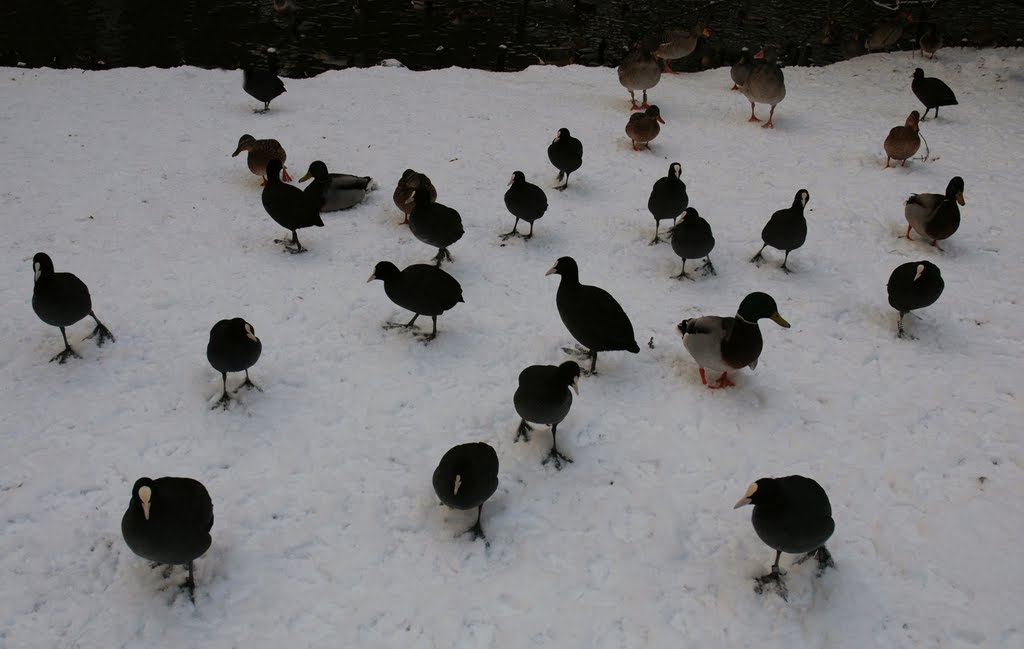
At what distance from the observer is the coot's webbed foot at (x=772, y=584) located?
459 centimetres

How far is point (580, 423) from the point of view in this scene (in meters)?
5.89

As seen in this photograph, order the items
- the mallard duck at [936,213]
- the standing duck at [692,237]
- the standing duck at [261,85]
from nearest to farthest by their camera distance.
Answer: the standing duck at [692,237] → the mallard duck at [936,213] → the standing duck at [261,85]

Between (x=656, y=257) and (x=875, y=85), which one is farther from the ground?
(x=875, y=85)

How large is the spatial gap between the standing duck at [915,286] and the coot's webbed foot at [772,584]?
3.37 m

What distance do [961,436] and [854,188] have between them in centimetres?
493

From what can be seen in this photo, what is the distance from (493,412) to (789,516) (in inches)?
93.2

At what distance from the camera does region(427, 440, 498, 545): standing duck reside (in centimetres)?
470

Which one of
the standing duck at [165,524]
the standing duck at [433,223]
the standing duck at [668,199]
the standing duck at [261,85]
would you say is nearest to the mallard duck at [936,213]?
the standing duck at [668,199]

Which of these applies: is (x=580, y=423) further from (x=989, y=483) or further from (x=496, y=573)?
(x=989, y=483)

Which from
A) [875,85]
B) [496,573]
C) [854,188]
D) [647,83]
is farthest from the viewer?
[875,85]

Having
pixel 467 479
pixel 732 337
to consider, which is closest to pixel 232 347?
pixel 467 479

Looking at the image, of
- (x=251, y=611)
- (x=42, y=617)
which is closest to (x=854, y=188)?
(x=251, y=611)

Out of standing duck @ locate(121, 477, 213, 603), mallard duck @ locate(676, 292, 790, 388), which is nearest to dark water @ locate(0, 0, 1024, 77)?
mallard duck @ locate(676, 292, 790, 388)

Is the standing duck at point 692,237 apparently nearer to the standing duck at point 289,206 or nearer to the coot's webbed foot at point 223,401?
the standing duck at point 289,206
